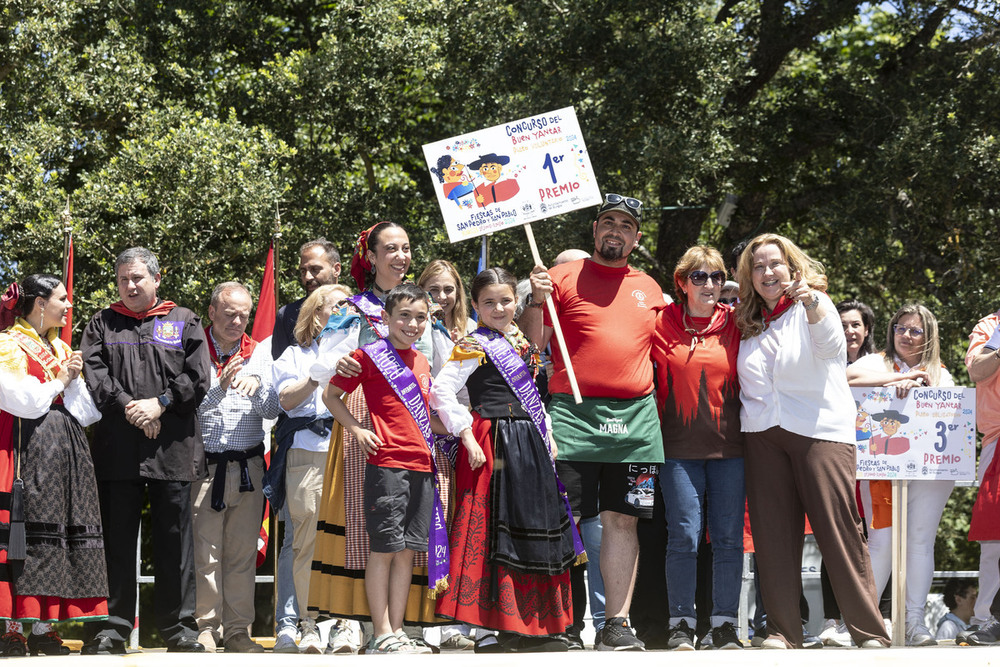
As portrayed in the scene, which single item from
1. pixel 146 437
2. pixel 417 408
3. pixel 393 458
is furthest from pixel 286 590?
pixel 417 408

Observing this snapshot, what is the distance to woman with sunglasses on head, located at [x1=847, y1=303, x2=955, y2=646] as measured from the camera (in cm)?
571

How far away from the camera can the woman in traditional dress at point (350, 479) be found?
187 inches

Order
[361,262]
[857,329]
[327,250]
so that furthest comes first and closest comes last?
1. [857,329]
2. [327,250]
3. [361,262]

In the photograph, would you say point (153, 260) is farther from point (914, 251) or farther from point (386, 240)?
point (914, 251)

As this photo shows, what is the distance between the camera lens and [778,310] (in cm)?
484

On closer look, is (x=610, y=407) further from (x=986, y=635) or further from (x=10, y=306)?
(x=10, y=306)

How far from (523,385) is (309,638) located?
160 centimetres

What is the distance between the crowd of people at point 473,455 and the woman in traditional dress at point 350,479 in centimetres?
1

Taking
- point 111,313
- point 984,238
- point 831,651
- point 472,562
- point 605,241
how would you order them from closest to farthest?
point 831,651 < point 472,562 < point 605,241 < point 111,313 < point 984,238

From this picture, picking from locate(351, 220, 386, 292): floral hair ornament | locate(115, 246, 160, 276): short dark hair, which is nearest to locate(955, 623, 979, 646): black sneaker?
locate(351, 220, 386, 292): floral hair ornament

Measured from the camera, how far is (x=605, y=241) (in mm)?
5039

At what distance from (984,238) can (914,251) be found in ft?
2.23

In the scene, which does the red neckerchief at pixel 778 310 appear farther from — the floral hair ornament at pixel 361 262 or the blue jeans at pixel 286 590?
the blue jeans at pixel 286 590

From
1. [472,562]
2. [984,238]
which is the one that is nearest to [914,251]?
[984,238]
